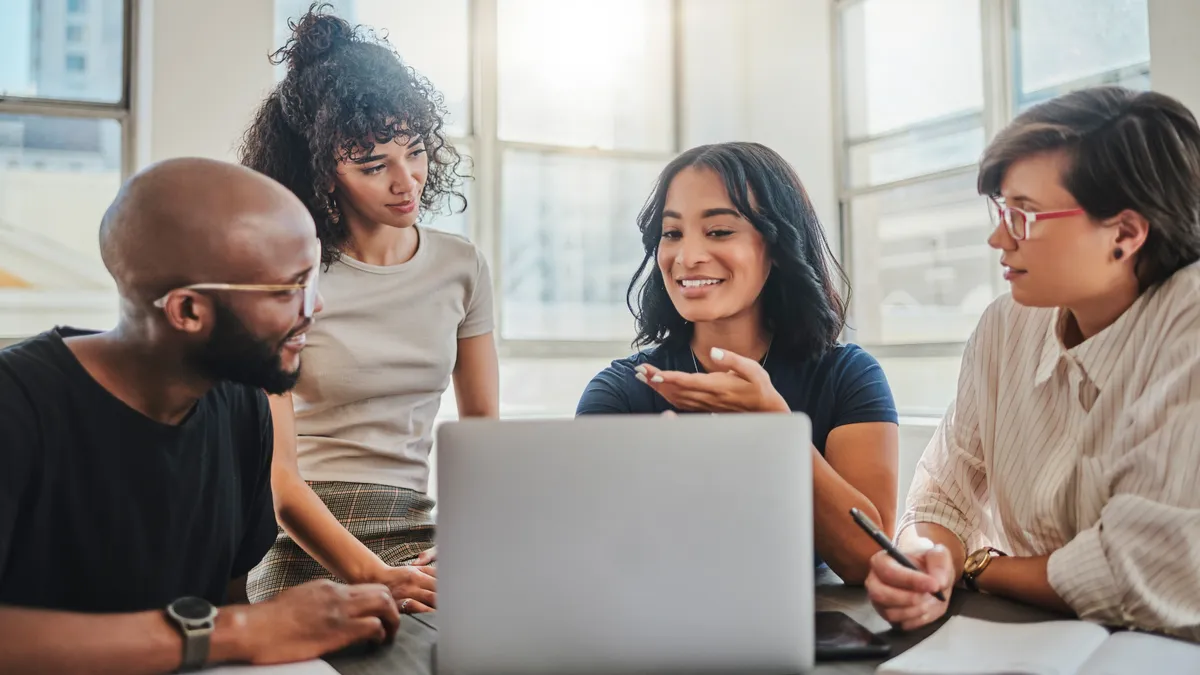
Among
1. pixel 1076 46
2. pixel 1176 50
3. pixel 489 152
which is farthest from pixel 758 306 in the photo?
pixel 489 152

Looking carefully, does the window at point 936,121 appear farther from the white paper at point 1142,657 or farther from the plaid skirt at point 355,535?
the white paper at point 1142,657

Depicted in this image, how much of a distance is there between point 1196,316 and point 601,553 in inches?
31.6

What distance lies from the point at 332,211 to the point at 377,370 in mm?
307

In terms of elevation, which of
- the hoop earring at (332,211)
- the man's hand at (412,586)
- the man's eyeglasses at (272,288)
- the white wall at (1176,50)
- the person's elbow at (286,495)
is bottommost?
the man's hand at (412,586)

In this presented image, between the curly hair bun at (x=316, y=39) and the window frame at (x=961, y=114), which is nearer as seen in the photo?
the curly hair bun at (x=316, y=39)

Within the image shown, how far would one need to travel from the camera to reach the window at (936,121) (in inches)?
154

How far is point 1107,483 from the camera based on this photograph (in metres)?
1.17

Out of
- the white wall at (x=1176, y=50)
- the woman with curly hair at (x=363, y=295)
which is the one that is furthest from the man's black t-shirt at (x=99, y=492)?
the white wall at (x=1176, y=50)

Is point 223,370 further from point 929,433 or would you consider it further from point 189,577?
point 929,433

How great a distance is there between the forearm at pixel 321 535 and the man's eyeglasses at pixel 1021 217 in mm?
979

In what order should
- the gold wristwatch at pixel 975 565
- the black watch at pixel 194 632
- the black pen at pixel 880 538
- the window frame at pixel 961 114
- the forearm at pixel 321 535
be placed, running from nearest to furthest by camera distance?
the black watch at pixel 194 632, the black pen at pixel 880 538, the gold wristwatch at pixel 975 565, the forearm at pixel 321 535, the window frame at pixel 961 114

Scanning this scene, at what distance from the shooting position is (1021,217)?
1247 mm

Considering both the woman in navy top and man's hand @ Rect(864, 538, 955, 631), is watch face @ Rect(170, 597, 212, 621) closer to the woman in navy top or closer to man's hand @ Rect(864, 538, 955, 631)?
man's hand @ Rect(864, 538, 955, 631)

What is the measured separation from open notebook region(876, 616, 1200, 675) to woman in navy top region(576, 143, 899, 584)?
0.46 metres
